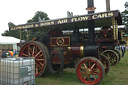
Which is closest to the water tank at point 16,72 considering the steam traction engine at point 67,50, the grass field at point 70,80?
the grass field at point 70,80

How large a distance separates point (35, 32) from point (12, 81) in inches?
148

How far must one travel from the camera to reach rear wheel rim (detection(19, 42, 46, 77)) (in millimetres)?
4976

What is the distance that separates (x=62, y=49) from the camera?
5.06 metres

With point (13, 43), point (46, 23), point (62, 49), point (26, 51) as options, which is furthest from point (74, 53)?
point (13, 43)

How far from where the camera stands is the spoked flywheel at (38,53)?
491 centimetres

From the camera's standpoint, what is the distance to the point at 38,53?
16.6 ft

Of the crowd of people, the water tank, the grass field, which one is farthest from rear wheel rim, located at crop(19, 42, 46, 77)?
the crowd of people

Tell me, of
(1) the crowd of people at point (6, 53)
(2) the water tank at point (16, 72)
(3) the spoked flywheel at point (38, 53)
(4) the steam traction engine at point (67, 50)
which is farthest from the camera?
(1) the crowd of people at point (6, 53)

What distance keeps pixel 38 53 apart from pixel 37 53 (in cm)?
8

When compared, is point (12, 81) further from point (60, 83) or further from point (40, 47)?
point (40, 47)

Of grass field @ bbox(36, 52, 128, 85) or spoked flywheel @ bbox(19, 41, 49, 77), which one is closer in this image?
grass field @ bbox(36, 52, 128, 85)

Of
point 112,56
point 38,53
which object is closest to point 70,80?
point 38,53

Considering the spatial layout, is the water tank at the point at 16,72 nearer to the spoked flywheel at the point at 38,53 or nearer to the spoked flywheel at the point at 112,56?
the spoked flywheel at the point at 38,53

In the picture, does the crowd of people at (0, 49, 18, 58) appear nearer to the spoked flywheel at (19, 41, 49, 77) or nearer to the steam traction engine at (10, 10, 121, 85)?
the spoked flywheel at (19, 41, 49, 77)
